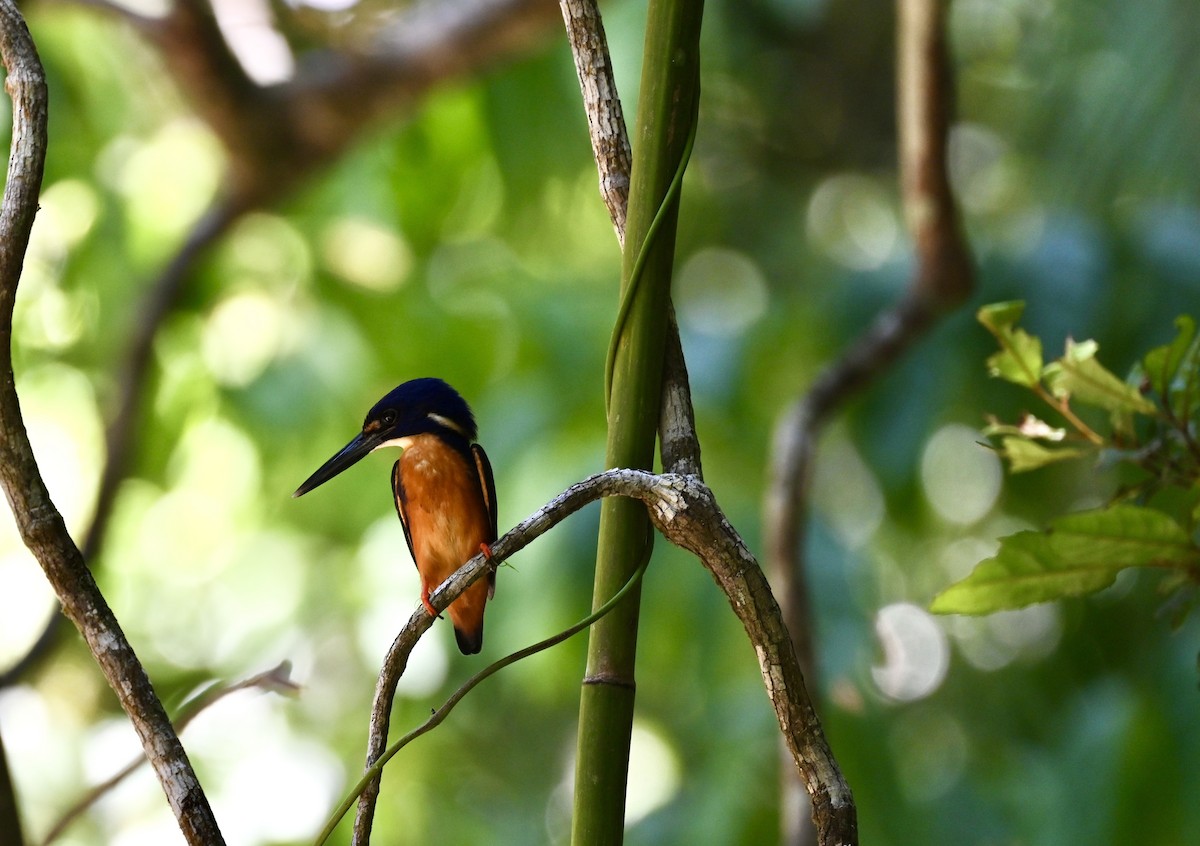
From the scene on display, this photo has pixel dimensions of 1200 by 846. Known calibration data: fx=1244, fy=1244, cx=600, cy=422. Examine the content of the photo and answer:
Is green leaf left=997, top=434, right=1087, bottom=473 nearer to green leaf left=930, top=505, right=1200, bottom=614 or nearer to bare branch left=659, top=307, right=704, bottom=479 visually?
green leaf left=930, top=505, right=1200, bottom=614

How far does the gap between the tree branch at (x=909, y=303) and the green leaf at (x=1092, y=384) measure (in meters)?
1.41

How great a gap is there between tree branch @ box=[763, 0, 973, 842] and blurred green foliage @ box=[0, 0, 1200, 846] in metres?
0.52

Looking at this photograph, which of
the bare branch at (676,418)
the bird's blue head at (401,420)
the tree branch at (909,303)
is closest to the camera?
the bare branch at (676,418)

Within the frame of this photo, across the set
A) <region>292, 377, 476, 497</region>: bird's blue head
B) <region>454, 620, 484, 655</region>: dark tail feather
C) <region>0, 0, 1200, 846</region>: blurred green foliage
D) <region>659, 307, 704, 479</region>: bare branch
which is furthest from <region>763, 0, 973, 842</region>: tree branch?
<region>659, 307, 704, 479</region>: bare branch

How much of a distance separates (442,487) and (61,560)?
1.64 feet

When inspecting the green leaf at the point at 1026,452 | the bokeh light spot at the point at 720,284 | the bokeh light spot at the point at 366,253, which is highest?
the bokeh light spot at the point at 720,284

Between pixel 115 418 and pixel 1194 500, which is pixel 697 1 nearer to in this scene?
pixel 1194 500

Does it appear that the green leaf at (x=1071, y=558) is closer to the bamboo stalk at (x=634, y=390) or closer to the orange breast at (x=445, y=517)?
the bamboo stalk at (x=634, y=390)

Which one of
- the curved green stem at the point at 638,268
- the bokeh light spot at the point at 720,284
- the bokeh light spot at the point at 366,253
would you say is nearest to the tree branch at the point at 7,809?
the curved green stem at the point at 638,268

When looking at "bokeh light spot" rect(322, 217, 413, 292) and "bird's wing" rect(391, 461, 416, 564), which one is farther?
"bokeh light spot" rect(322, 217, 413, 292)

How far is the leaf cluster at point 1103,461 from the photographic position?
1032 mm

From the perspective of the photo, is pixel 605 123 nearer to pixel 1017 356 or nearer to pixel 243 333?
pixel 1017 356

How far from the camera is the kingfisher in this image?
1.07 meters

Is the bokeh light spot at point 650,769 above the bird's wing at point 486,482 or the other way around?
above
